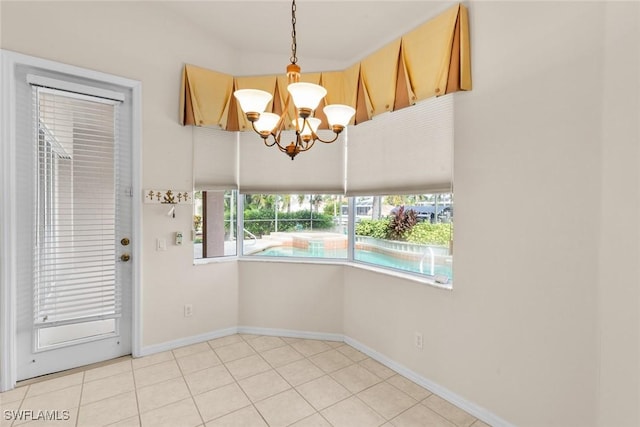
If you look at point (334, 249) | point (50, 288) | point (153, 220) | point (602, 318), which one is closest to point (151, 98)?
point (153, 220)

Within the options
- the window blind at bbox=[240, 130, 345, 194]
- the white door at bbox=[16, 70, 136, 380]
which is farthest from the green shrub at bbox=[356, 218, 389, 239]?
the white door at bbox=[16, 70, 136, 380]

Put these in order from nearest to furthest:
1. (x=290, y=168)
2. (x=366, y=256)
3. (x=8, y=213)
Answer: (x=8, y=213)
(x=366, y=256)
(x=290, y=168)

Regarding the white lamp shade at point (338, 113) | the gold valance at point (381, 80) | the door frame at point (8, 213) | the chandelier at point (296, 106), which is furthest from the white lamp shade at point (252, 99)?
the door frame at point (8, 213)

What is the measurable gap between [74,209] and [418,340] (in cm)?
311

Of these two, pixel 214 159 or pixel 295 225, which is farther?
pixel 295 225

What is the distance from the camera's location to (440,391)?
7.55ft

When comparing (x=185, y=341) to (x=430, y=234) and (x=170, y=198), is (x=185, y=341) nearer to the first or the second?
(x=170, y=198)

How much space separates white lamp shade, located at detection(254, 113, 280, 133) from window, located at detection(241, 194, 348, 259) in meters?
1.61

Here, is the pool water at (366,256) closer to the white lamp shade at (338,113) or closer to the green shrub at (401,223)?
the green shrub at (401,223)

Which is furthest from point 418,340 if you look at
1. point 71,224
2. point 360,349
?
point 71,224

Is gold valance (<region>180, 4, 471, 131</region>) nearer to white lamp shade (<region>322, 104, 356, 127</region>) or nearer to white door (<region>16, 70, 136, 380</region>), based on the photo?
white door (<region>16, 70, 136, 380</region>)

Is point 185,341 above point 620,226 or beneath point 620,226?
beneath

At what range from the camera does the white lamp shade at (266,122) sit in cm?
178

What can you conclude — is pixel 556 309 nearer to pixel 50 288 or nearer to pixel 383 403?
pixel 383 403
